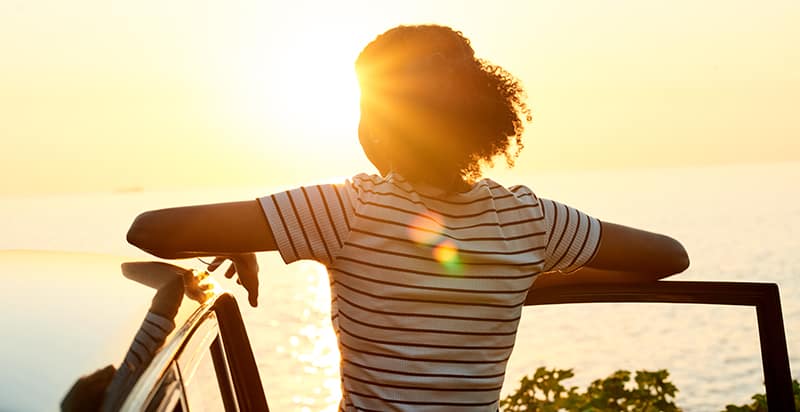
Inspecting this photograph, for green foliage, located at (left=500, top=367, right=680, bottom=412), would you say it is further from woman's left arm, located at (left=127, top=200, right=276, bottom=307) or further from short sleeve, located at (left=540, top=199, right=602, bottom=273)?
woman's left arm, located at (left=127, top=200, right=276, bottom=307)

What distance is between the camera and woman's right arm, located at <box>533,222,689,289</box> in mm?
2480

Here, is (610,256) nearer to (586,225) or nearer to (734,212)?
(586,225)

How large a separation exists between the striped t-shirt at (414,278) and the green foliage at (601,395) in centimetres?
298

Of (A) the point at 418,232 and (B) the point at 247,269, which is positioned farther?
(B) the point at 247,269

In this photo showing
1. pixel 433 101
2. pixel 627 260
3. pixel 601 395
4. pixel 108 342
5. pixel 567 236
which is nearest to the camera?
pixel 108 342

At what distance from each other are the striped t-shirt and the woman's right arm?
0.29 metres

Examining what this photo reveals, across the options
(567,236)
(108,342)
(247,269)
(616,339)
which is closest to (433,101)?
(567,236)

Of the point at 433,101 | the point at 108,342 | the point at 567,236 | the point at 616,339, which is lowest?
the point at 108,342

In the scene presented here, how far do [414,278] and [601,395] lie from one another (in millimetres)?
3300

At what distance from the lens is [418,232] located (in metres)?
2.11

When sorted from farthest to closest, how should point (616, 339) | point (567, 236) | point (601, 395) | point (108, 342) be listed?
point (616, 339) → point (601, 395) → point (567, 236) → point (108, 342)

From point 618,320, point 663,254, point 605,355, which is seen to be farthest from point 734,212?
point 663,254

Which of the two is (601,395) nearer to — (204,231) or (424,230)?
(424,230)

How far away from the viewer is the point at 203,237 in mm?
2105
